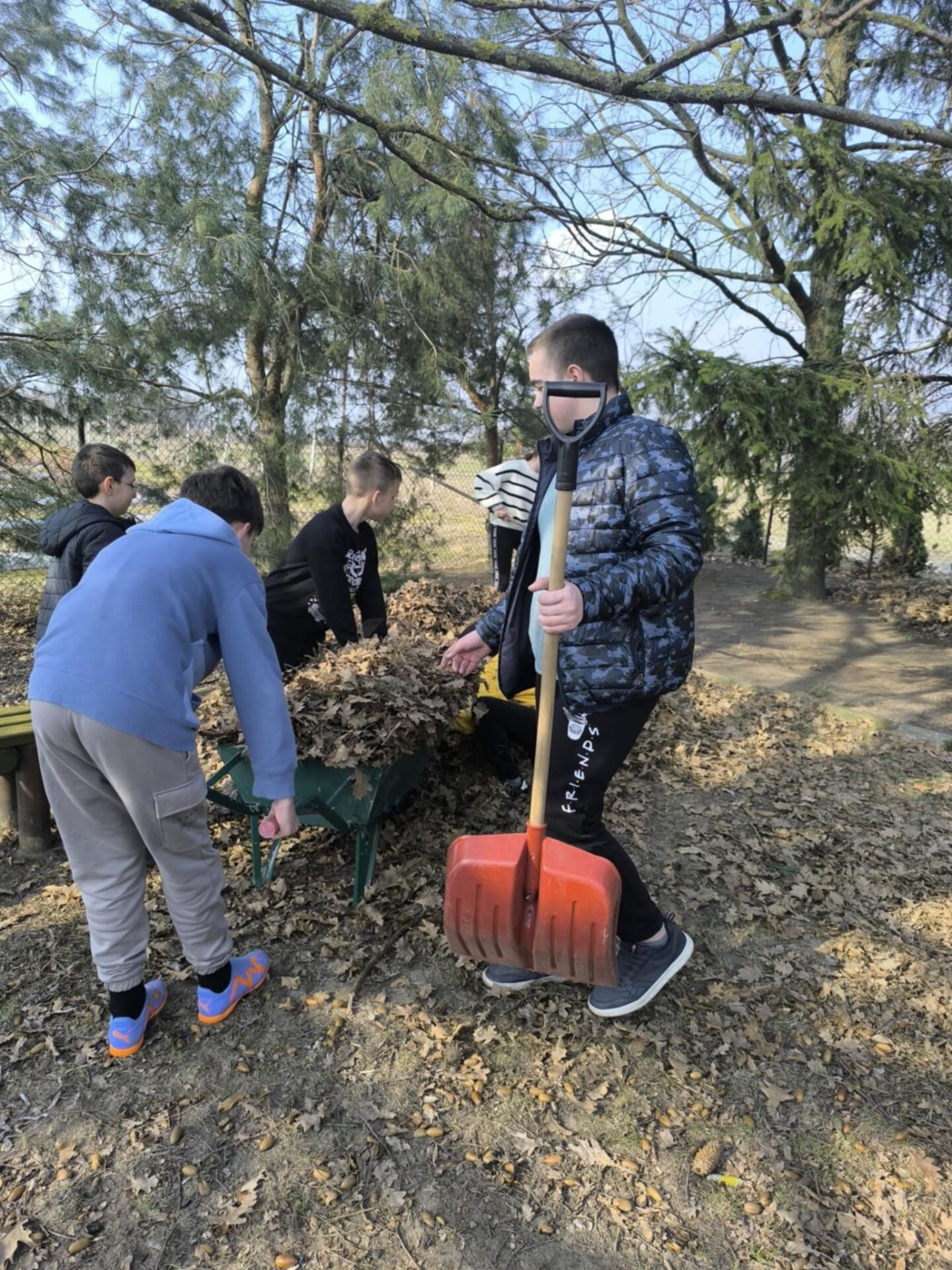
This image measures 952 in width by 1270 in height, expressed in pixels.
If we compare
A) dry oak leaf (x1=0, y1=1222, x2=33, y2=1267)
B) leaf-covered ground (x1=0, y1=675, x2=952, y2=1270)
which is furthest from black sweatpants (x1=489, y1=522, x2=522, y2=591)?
dry oak leaf (x1=0, y1=1222, x2=33, y2=1267)

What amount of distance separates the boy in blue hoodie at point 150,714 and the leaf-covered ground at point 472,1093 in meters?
0.36

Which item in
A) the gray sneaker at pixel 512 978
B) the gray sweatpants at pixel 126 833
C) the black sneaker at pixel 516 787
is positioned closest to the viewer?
the gray sweatpants at pixel 126 833

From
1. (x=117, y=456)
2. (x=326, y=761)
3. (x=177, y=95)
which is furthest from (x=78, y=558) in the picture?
(x=177, y=95)

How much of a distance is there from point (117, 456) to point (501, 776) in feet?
7.80

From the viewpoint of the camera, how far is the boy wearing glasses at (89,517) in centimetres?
351

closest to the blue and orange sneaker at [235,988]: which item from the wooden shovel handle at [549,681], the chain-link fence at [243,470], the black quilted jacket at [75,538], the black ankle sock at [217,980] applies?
the black ankle sock at [217,980]

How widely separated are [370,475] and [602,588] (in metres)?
2.12

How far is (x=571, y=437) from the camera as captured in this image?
2031 mm

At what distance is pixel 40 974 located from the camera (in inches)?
111

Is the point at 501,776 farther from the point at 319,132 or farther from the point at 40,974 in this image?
the point at 319,132

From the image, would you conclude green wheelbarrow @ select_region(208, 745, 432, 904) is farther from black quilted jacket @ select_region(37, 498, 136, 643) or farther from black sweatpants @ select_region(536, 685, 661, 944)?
black quilted jacket @ select_region(37, 498, 136, 643)

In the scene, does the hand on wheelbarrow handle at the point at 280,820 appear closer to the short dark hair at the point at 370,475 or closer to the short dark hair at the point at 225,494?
the short dark hair at the point at 225,494

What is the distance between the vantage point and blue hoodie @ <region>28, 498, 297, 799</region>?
207 cm

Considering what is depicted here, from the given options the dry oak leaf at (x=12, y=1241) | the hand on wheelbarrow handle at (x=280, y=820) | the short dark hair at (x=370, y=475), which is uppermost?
the short dark hair at (x=370, y=475)
